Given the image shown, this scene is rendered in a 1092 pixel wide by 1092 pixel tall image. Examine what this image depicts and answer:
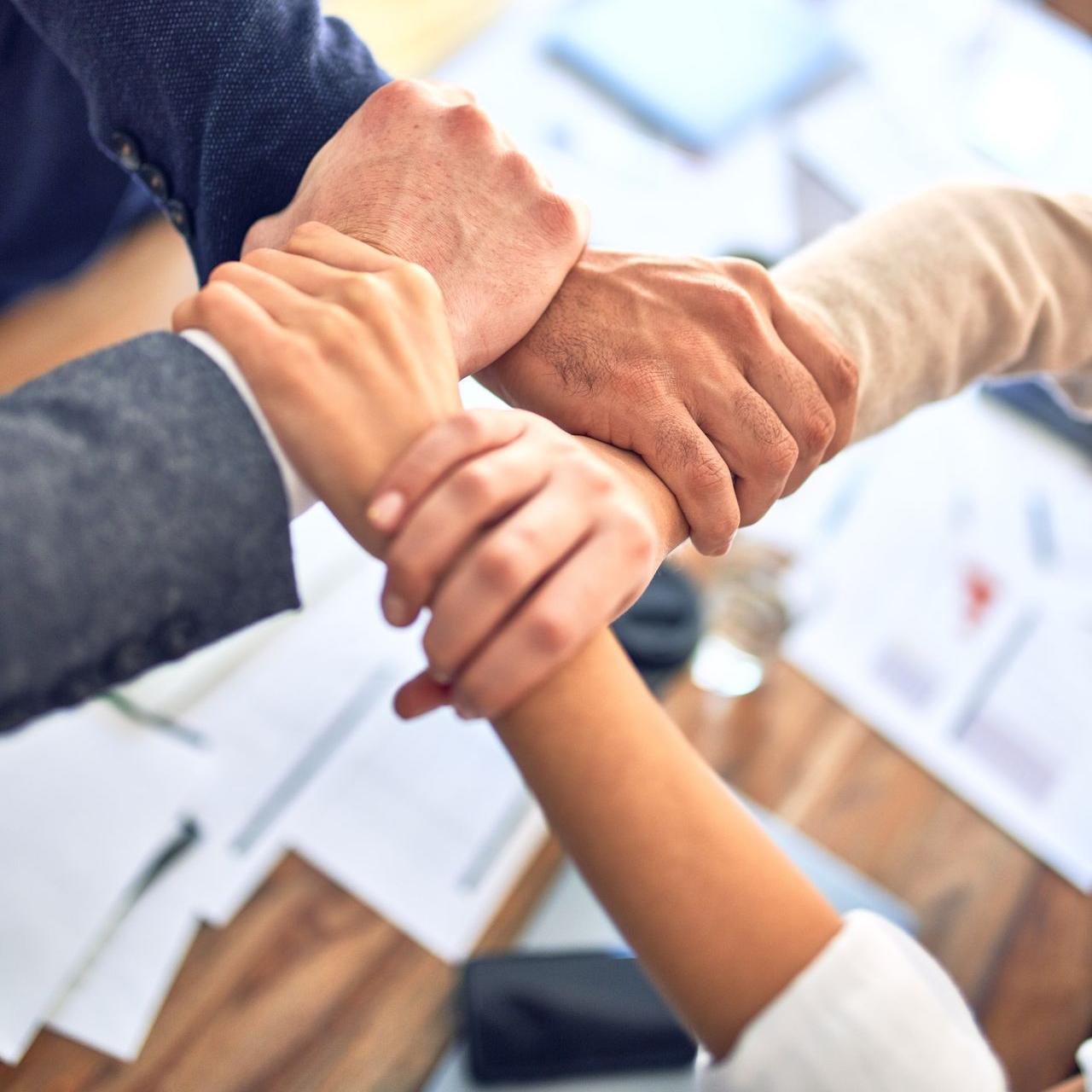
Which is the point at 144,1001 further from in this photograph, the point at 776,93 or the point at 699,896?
the point at 776,93

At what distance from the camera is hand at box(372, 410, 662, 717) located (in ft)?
1.34

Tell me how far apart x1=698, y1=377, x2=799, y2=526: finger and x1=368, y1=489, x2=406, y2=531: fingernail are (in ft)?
0.77

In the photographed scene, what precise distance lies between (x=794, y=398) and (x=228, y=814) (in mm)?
492

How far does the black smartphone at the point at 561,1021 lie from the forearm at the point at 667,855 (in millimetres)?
248

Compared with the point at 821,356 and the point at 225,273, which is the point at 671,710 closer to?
the point at 821,356

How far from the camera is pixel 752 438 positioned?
1.91ft

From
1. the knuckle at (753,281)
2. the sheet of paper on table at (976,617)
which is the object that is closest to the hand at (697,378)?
the knuckle at (753,281)

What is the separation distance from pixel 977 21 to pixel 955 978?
1.31 metres

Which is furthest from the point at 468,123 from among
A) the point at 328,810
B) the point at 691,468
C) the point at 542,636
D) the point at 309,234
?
the point at 328,810

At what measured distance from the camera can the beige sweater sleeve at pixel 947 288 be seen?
652 mm

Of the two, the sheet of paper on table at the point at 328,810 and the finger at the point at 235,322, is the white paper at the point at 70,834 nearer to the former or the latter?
the sheet of paper on table at the point at 328,810

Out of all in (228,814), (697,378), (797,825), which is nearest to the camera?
(697,378)

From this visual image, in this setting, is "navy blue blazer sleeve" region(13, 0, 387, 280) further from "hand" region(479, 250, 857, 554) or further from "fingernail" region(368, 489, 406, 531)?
"fingernail" region(368, 489, 406, 531)

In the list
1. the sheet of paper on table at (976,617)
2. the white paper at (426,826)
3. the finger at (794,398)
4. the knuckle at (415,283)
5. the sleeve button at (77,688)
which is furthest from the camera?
the sheet of paper on table at (976,617)
